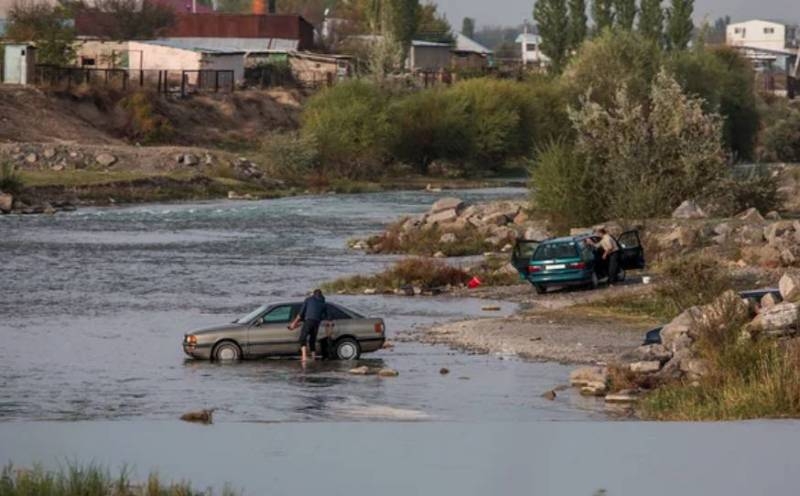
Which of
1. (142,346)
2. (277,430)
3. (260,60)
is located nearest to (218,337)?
(142,346)

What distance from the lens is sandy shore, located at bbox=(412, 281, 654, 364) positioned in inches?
1382

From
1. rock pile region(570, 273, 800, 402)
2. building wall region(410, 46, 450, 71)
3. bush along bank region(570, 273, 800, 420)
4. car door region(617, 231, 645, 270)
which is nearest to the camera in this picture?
bush along bank region(570, 273, 800, 420)

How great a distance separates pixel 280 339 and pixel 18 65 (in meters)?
73.3

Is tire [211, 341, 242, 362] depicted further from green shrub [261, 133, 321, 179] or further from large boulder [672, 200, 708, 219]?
green shrub [261, 133, 321, 179]

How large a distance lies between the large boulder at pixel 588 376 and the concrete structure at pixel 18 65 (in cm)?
7660

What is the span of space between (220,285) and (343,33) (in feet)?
445

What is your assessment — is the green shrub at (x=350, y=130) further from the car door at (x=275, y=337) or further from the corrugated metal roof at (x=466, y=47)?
the corrugated metal roof at (x=466, y=47)

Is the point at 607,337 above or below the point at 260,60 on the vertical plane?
below

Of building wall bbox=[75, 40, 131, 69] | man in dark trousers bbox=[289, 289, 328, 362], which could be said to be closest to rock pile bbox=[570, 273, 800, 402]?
man in dark trousers bbox=[289, 289, 328, 362]

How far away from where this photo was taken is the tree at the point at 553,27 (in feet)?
474

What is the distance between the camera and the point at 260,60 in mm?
132875

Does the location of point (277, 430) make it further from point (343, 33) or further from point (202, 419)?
point (343, 33)

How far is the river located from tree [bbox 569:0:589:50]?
8375 centimetres

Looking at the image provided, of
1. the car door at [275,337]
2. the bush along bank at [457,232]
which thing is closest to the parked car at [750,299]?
the car door at [275,337]
